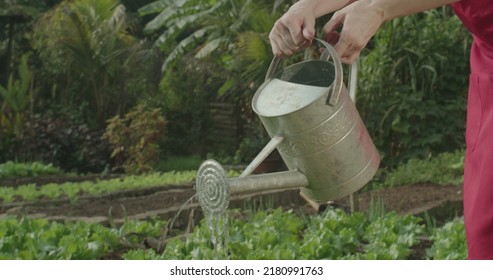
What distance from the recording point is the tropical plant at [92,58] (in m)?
10.7

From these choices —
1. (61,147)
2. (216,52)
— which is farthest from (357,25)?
(216,52)

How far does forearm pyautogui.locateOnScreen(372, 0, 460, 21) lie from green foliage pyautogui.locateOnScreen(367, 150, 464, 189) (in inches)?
159

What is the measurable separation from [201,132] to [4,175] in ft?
12.6

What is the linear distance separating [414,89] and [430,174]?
157 cm

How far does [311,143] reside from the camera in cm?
156

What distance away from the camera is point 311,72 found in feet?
5.54

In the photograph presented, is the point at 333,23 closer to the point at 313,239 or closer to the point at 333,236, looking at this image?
the point at 313,239

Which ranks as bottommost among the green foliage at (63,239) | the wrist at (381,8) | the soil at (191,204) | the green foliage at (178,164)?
the green foliage at (178,164)

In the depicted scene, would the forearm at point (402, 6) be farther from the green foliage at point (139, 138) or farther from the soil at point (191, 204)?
the green foliage at point (139, 138)

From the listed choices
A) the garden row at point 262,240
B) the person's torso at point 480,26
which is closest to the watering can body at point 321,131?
the person's torso at point 480,26

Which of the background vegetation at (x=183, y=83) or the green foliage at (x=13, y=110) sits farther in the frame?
the green foliage at (x=13, y=110)

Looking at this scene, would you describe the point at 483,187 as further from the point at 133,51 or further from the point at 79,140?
the point at 133,51

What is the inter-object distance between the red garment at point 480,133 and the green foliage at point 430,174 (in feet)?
12.5
